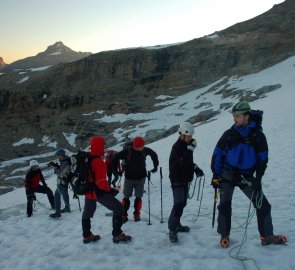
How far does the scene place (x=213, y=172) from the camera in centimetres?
668

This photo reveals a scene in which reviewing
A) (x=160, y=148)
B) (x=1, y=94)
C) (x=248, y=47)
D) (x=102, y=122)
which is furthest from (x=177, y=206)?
(x=1, y=94)

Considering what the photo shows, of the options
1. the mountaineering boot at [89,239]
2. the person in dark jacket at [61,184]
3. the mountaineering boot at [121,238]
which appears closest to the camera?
the mountaineering boot at [121,238]

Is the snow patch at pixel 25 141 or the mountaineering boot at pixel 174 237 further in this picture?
the snow patch at pixel 25 141

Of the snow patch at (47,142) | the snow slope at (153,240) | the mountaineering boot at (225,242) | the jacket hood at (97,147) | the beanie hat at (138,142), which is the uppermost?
the jacket hood at (97,147)

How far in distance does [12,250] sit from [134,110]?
56468 millimetres

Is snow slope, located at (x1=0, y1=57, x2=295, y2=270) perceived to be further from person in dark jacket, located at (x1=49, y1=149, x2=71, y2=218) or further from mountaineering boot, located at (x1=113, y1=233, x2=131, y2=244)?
person in dark jacket, located at (x1=49, y1=149, x2=71, y2=218)

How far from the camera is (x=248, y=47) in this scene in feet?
242

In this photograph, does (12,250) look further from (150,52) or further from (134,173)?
(150,52)

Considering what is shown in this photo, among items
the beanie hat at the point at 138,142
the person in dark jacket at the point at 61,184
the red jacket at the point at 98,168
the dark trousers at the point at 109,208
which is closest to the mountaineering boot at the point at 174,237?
the dark trousers at the point at 109,208

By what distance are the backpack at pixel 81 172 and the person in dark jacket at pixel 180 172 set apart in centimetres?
175

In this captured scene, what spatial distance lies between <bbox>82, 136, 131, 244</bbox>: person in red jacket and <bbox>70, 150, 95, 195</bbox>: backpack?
78 millimetres

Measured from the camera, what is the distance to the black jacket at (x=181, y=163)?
294 inches

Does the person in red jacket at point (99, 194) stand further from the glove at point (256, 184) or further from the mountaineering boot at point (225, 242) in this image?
the glove at point (256, 184)

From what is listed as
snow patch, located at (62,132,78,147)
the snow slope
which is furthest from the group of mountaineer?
snow patch, located at (62,132,78,147)
